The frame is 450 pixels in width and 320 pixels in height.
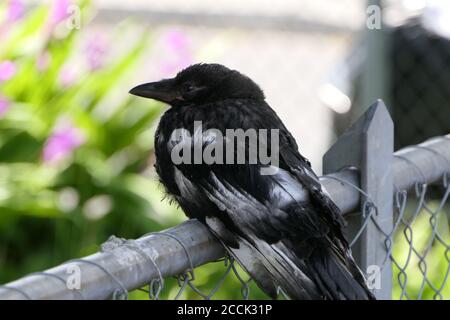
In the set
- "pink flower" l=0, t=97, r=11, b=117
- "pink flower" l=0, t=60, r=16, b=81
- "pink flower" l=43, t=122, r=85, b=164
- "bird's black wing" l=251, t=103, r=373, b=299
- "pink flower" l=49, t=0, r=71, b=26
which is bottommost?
"bird's black wing" l=251, t=103, r=373, b=299

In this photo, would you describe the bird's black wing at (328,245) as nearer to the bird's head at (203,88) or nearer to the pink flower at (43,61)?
the bird's head at (203,88)

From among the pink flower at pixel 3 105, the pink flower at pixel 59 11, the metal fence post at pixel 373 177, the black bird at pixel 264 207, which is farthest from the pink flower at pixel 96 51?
the metal fence post at pixel 373 177

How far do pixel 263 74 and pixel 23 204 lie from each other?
5.48 metres

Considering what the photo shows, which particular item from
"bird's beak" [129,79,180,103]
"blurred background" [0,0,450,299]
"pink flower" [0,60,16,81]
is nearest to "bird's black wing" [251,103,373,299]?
"bird's beak" [129,79,180,103]

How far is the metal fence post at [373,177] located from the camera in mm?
2826

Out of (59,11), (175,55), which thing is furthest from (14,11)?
(175,55)

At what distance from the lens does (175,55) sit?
5.57 meters

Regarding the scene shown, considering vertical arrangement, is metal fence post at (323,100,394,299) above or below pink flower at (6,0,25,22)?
below

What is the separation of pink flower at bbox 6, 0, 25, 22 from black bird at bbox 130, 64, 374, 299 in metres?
2.46

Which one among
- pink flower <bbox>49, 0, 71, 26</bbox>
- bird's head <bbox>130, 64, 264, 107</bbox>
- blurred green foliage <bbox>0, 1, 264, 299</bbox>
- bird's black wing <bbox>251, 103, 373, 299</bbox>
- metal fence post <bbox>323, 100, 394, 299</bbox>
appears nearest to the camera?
bird's black wing <bbox>251, 103, 373, 299</bbox>

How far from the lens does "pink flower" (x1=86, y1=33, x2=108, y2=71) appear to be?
5.37 meters

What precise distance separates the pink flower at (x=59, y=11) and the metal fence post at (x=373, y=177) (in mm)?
2674

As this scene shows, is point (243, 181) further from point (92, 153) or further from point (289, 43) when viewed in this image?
point (289, 43)

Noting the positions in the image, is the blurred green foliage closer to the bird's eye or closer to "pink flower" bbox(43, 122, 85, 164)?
"pink flower" bbox(43, 122, 85, 164)
